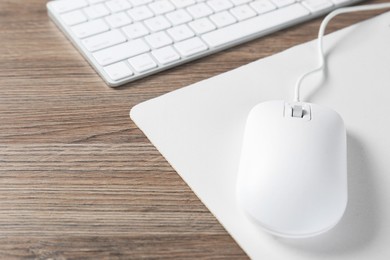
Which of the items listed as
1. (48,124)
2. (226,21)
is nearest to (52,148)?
(48,124)

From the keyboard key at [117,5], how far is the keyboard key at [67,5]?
3 centimetres

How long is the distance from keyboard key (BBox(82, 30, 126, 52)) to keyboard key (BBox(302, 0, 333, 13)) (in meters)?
0.22

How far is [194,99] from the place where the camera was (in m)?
0.58

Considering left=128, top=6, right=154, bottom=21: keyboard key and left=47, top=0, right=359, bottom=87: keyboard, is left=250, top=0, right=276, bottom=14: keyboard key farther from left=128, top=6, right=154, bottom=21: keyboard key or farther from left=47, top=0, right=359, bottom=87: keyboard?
left=128, top=6, right=154, bottom=21: keyboard key

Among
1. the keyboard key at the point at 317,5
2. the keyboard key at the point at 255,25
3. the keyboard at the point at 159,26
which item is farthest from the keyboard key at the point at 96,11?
the keyboard key at the point at 317,5

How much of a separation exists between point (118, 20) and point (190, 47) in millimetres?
91

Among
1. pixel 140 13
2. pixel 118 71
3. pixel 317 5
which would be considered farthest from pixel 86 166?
pixel 317 5

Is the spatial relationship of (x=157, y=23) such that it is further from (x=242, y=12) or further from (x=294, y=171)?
(x=294, y=171)

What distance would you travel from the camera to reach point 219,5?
68 cm

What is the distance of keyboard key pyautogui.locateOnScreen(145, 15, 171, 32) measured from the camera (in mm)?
648

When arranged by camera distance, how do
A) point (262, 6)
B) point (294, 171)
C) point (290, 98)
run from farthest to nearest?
point (262, 6)
point (290, 98)
point (294, 171)

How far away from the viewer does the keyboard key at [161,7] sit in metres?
0.67

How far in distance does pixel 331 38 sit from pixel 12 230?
0.40 m

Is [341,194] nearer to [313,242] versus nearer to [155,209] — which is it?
[313,242]
